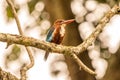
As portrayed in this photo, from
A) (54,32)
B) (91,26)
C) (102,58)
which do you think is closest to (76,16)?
(91,26)

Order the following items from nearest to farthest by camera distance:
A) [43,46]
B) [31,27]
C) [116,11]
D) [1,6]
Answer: [43,46] → [116,11] → [1,6] → [31,27]

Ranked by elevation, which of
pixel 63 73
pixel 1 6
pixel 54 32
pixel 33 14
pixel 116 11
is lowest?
pixel 63 73

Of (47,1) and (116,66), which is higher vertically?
(47,1)

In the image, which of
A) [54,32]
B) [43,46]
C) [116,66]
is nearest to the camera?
[43,46]

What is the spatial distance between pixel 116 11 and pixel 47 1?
462cm

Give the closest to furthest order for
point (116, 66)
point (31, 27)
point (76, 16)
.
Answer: point (116, 66) < point (76, 16) < point (31, 27)

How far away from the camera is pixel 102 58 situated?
371 inches

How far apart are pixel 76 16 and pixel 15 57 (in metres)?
1.60

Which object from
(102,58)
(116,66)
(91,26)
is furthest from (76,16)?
(116,66)

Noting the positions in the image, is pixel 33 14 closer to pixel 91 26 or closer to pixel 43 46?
pixel 91 26

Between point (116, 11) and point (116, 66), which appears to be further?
point (116, 66)

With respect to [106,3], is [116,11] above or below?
above

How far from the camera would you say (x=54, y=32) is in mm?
5832

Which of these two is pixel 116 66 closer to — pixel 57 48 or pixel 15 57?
pixel 15 57
